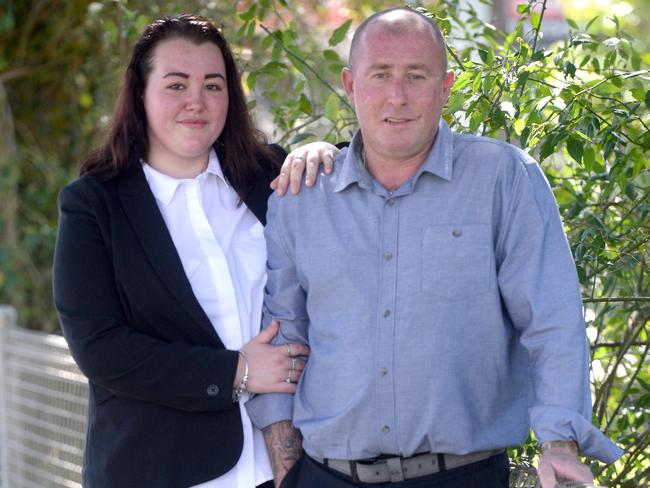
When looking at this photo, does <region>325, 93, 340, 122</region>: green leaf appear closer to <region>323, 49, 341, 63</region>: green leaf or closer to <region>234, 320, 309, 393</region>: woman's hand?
<region>323, 49, 341, 63</region>: green leaf

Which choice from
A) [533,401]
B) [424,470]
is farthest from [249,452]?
[533,401]

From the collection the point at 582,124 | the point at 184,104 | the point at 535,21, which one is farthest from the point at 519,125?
the point at 184,104

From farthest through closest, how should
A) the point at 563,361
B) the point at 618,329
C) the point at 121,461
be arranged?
1. the point at 618,329
2. the point at 121,461
3. the point at 563,361

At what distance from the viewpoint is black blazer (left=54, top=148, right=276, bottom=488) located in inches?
120

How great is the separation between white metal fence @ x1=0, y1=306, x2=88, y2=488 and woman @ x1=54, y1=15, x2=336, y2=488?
237 centimetres

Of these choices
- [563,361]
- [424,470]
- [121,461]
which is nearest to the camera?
[563,361]

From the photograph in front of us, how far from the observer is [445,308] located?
273cm

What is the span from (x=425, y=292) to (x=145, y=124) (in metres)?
1.10

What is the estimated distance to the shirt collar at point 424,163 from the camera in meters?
2.82

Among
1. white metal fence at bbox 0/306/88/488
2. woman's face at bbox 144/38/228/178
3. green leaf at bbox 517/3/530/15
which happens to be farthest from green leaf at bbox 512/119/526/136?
white metal fence at bbox 0/306/88/488

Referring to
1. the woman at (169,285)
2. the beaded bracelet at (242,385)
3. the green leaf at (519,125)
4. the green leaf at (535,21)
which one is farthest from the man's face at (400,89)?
the beaded bracelet at (242,385)

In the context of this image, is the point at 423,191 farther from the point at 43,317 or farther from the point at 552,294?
the point at 43,317

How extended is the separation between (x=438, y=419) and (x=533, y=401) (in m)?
0.26

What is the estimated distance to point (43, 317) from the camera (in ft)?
25.5
